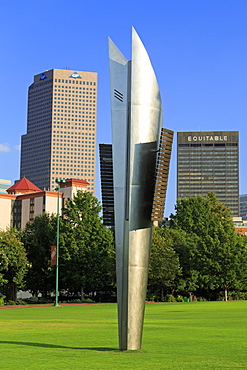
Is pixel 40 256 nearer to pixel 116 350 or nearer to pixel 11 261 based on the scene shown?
pixel 11 261

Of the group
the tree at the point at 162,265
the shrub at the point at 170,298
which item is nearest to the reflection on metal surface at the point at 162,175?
the tree at the point at 162,265

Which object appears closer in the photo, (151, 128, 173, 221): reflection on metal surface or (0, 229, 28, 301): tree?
(151, 128, 173, 221): reflection on metal surface

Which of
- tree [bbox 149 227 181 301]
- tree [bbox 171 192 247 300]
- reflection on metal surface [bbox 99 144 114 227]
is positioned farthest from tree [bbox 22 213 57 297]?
reflection on metal surface [bbox 99 144 114 227]

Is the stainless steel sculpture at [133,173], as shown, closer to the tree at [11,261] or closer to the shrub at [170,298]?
the tree at [11,261]

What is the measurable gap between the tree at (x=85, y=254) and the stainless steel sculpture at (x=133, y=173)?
44572 millimetres

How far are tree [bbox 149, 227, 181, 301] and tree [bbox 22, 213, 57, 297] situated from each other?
36.2ft

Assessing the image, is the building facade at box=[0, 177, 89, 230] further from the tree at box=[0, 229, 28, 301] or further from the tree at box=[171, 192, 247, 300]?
the tree at box=[0, 229, 28, 301]

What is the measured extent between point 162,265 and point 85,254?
8.57m

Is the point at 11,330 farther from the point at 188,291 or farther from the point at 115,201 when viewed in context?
the point at 188,291

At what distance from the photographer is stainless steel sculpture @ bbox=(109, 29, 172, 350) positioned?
44.8 feet

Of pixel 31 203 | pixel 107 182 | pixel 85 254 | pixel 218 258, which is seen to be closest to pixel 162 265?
pixel 85 254

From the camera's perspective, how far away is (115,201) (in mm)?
13992

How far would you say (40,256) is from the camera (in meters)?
61.9

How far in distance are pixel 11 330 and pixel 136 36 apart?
12.1m
